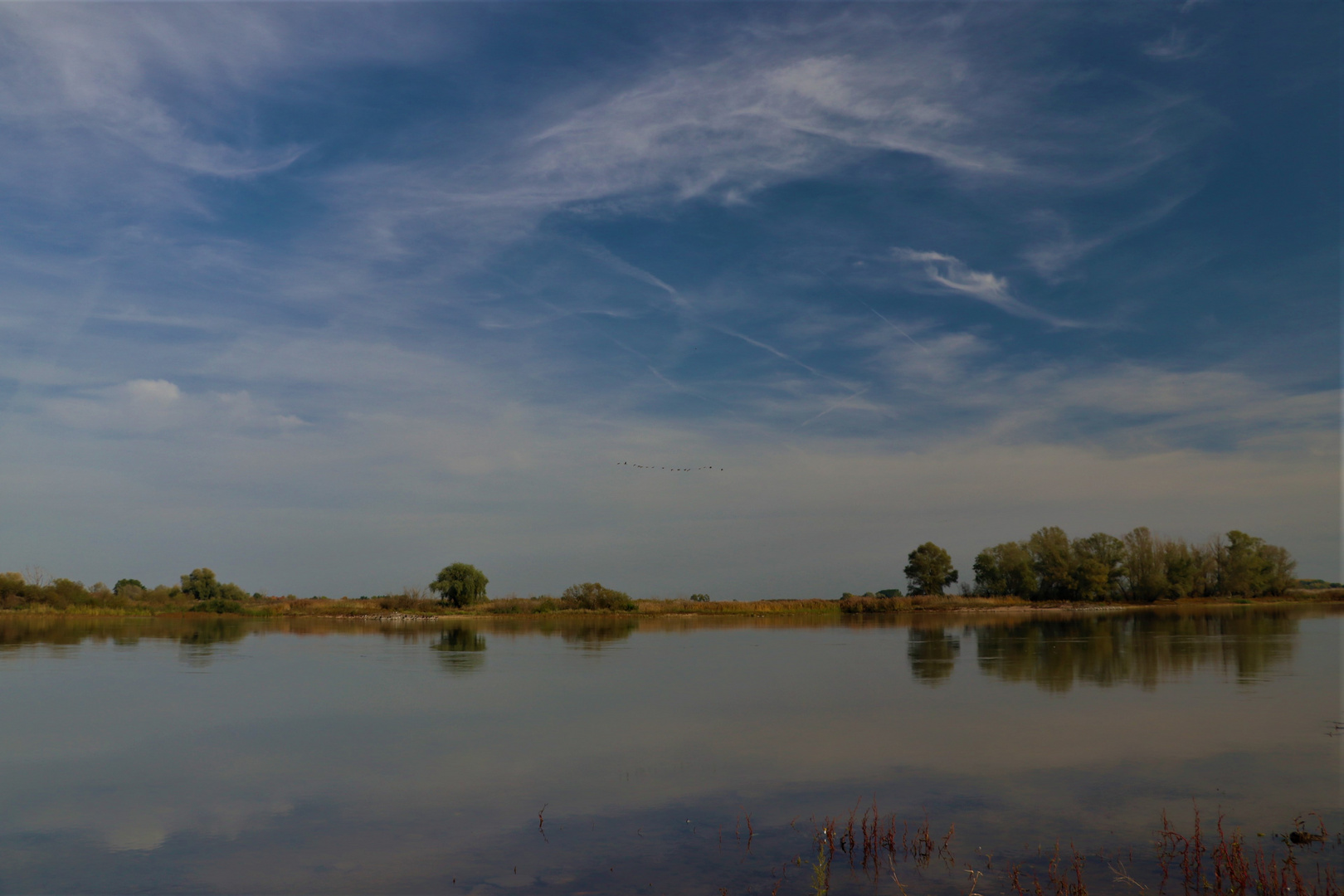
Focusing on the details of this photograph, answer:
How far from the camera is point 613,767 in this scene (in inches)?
Result: 445

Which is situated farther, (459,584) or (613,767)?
(459,584)

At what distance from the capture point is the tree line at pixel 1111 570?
246 feet

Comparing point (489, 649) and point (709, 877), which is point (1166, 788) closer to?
point (709, 877)

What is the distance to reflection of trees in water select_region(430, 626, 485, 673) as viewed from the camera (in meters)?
24.4

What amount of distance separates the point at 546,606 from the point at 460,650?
101ft

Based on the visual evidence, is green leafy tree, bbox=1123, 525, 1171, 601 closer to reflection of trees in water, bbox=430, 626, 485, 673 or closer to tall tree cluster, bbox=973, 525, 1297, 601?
tall tree cluster, bbox=973, 525, 1297, 601

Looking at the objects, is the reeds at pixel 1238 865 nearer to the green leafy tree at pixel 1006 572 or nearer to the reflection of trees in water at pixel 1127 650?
the reflection of trees in water at pixel 1127 650

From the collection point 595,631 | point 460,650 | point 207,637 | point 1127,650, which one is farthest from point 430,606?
point 1127,650

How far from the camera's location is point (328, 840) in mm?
8289

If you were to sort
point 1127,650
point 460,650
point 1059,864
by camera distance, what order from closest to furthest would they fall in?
point 1059,864
point 1127,650
point 460,650

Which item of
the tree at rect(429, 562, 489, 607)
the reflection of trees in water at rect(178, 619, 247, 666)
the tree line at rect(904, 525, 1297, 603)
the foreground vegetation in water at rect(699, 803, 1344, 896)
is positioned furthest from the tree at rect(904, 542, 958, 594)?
the foreground vegetation in water at rect(699, 803, 1344, 896)

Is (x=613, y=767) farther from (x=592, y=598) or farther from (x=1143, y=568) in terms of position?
(x=1143, y=568)

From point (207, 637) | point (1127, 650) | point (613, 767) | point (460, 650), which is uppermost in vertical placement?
point (613, 767)

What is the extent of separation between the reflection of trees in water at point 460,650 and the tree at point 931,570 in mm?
51672
